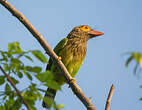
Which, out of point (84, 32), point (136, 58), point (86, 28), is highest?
point (86, 28)

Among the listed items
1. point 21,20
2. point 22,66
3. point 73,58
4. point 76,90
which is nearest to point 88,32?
point 73,58

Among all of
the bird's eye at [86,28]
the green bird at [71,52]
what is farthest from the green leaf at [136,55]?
the bird's eye at [86,28]

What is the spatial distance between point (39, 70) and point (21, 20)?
1.25 m

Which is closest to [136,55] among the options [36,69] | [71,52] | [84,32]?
[36,69]

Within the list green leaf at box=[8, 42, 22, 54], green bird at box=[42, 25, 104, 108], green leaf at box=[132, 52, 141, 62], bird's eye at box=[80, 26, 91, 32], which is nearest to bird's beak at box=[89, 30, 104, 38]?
green bird at box=[42, 25, 104, 108]

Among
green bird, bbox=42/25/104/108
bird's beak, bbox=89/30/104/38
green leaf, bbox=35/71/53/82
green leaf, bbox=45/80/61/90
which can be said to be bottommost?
green leaf, bbox=45/80/61/90

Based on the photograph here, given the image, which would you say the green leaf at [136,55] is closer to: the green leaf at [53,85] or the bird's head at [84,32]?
the green leaf at [53,85]

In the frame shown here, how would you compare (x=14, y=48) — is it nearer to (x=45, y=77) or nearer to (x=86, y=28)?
(x=45, y=77)

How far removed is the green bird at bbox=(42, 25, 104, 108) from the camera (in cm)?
536

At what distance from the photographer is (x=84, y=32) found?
6.47m

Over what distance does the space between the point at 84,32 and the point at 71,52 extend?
1.07 meters

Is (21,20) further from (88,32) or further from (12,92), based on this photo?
(88,32)

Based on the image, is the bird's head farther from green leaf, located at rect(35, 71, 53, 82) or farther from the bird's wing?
green leaf, located at rect(35, 71, 53, 82)

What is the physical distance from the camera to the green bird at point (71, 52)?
5.36 m
